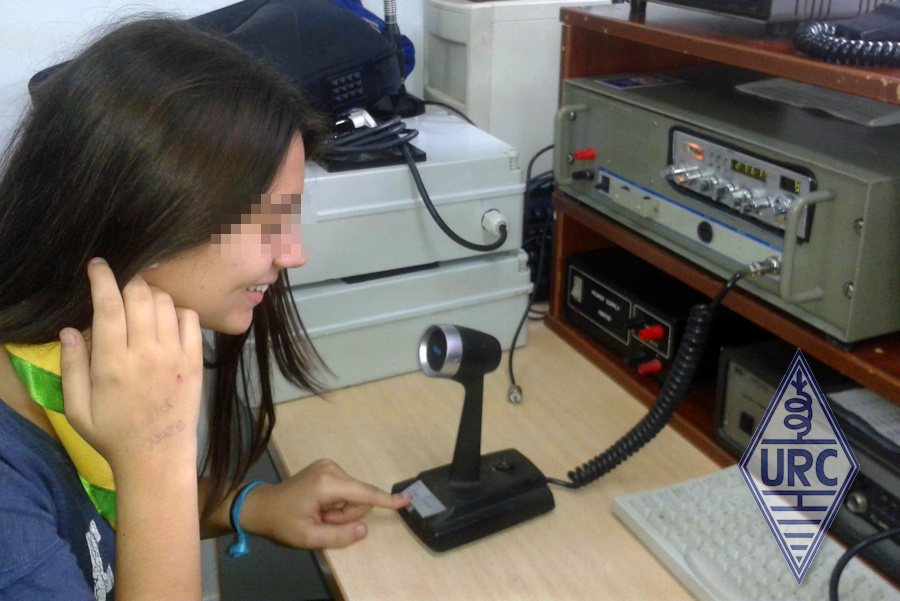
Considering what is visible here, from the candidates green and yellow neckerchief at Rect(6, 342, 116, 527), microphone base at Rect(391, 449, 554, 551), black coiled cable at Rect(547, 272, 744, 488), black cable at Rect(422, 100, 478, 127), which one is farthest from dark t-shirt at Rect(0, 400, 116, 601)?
black cable at Rect(422, 100, 478, 127)

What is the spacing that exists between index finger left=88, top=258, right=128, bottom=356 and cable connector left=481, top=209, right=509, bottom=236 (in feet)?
1.98

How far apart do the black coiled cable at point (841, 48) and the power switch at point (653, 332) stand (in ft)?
1.32

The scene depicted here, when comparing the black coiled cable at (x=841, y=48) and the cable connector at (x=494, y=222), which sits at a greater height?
the black coiled cable at (x=841, y=48)

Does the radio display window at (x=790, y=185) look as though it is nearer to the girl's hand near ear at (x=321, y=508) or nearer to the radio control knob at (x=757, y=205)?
the radio control knob at (x=757, y=205)

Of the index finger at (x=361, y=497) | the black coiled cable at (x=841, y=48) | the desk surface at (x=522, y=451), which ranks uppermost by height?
the black coiled cable at (x=841, y=48)

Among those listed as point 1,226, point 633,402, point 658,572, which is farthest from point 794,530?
point 1,226

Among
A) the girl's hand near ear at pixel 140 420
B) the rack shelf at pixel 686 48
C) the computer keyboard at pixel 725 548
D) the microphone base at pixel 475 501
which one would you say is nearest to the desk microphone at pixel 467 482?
the microphone base at pixel 475 501

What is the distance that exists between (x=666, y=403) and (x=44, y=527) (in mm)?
629

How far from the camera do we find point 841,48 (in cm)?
72

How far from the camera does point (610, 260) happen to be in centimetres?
124

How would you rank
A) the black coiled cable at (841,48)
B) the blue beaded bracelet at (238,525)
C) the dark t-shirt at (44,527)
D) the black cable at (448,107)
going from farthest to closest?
the black cable at (448,107), the blue beaded bracelet at (238,525), the black coiled cable at (841,48), the dark t-shirt at (44,527)

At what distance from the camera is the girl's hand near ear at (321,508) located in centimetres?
85

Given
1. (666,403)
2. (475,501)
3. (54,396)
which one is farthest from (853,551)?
(54,396)

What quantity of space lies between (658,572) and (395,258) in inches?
20.8
